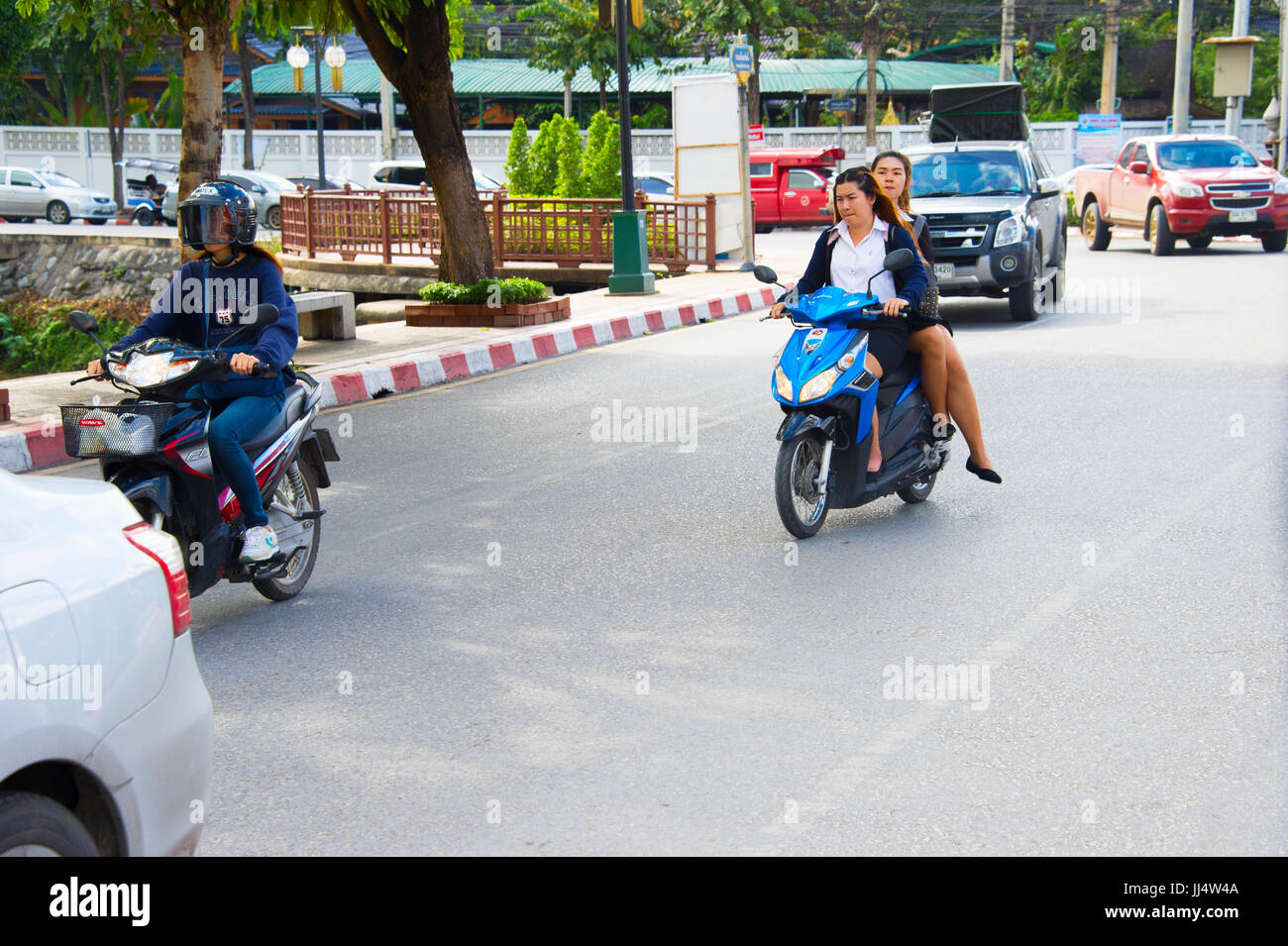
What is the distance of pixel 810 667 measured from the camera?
16.6ft

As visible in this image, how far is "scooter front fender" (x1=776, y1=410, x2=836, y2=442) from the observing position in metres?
6.66

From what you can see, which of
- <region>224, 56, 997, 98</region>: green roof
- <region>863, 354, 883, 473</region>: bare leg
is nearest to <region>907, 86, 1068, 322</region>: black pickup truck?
<region>863, 354, 883, 473</region>: bare leg

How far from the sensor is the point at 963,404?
743 centimetres

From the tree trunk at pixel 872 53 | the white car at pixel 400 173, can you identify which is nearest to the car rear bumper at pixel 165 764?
the white car at pixel 400 173

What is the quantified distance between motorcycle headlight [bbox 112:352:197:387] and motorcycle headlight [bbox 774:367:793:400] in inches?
Result: 106

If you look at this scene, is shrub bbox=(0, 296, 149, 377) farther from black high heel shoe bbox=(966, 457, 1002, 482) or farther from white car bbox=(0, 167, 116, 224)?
white car bbox=(0, 167, 116, 224)

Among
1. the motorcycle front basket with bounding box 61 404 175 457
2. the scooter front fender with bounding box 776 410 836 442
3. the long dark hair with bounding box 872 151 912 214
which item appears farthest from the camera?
the long dark hair with bounding box 872 151 912 214

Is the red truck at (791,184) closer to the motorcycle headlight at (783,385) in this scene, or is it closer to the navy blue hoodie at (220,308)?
the motorcycle headlight at (783,385)

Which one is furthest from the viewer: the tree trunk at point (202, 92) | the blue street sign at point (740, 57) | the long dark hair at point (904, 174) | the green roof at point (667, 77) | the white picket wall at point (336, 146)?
the green roof at point (667, 77)

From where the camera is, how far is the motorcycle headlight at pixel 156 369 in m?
5.48

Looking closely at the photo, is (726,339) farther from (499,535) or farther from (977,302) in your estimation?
(499,535)

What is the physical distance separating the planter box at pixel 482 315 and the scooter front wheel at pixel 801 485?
8845mm

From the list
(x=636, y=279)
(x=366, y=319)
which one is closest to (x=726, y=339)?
(x=636, y=279)

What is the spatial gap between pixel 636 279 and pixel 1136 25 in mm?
40856
